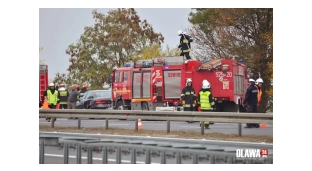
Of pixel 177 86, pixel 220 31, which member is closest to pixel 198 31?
pixel 220 31

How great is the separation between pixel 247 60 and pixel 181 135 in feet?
21.3

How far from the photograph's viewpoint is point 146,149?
352 inches

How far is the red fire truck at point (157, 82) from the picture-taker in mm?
23109

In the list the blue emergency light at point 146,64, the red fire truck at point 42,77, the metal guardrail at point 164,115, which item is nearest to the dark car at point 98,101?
the blue emergency light at point 146,64

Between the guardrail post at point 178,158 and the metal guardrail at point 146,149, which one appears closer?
the metal guardrail at point 146,149

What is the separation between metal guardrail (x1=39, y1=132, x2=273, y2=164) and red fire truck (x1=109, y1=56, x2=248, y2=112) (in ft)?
41.7

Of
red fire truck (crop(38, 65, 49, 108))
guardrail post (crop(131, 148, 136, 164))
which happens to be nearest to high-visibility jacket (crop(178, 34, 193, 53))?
red fire truck (crop(38, 65, 49, 108))

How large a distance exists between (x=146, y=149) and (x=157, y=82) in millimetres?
17145

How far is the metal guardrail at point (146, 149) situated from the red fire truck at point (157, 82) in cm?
1271

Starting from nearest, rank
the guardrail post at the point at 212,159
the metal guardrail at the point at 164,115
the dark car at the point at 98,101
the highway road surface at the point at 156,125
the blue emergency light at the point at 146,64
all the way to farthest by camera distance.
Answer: the guardrail post at the point at 212,159 < the metal guardrail at the point at 164,115 < the highway road surface at the point at 156,125 < the blue emergency light at the point at 146,64 < the dark car at the point at 98,101

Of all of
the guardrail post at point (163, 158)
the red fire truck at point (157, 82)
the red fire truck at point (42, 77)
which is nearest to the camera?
the guardrail post at point (163, 158)

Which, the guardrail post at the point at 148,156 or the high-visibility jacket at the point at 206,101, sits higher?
the high-visibility jacket at the point at 206,101

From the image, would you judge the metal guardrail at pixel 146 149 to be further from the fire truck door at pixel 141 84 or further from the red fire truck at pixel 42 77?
the fire truck door at pixel 141 84
